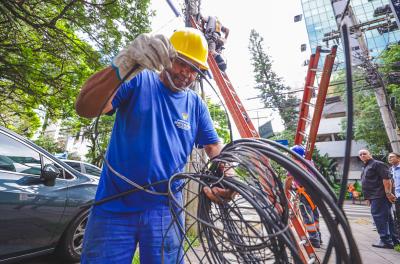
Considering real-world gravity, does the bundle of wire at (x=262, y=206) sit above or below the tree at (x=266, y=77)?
below

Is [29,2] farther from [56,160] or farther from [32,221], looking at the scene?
[32,221]

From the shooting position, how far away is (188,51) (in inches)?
61.7

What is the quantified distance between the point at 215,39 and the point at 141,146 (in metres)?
4.87

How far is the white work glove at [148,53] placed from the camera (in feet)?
3.44

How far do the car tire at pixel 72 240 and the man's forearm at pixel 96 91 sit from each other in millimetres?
2260

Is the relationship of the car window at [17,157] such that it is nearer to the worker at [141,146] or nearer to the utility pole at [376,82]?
the worker at [141,146]

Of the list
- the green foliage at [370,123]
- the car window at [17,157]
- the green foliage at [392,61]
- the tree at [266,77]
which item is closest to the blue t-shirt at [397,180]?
the car window at [17,157]

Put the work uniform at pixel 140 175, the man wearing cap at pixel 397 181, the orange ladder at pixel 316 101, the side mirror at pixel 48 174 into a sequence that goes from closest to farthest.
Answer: the work uniform at pixel 140 175, the side mirror at pixel 48 174, the orange ladder at pixel 316 101, the man wearing cap at pixel 397 181

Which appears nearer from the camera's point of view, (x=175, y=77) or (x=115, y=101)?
(x=115, y=101)

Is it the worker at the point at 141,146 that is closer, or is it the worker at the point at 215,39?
the worker at the point at 141,146

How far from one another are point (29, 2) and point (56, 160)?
16.8ft

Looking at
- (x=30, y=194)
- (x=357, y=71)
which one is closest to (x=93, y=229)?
(x=30, y=194)

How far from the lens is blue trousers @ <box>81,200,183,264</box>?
1249mm

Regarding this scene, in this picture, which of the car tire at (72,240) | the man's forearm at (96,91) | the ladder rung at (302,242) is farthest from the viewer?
the ladder rung at (302,242)
